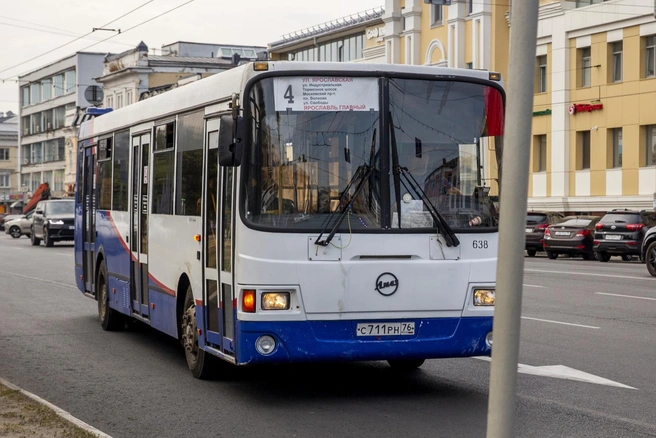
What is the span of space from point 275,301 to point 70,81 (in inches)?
4282

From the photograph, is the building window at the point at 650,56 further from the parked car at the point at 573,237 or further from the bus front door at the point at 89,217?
the bus front door at the point at 89,217

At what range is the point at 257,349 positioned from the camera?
8594mm

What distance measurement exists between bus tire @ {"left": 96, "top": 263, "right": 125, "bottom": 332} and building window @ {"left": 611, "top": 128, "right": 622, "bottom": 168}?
115ft

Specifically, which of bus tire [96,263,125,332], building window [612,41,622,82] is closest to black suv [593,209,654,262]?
building window [612,41,622,82]

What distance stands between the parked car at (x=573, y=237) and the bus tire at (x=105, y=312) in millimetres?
23593

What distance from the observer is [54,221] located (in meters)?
44.6

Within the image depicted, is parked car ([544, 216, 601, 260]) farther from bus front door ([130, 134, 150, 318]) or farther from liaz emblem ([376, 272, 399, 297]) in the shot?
liaz emblem ([376, 272, 399, 297])

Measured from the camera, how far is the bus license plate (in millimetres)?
8812

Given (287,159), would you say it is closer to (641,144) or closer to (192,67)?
(641,144)

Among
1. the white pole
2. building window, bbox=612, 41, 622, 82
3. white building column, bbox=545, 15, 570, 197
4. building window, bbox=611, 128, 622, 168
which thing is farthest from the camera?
white building column, bbox=545, 15, 570, 197

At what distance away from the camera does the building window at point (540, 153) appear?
5098 centimetres

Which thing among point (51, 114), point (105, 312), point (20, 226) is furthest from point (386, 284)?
point (51, 114)

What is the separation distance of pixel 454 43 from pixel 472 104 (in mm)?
47154

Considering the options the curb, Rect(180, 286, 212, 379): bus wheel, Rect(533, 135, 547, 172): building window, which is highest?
Rect(533, 135, 547, 172): building window
